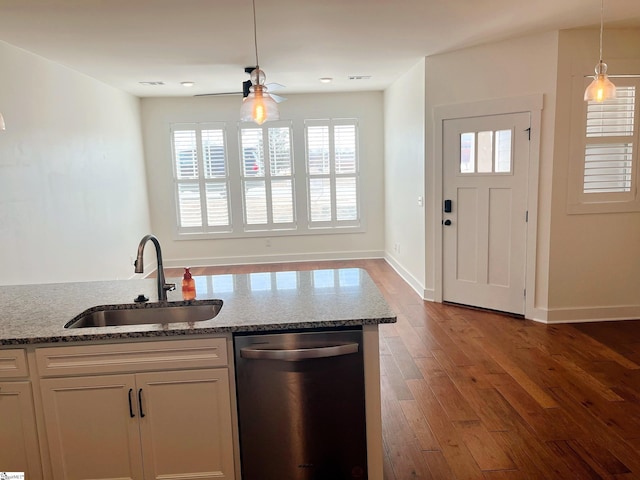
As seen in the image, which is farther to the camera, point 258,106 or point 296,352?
point 258,106

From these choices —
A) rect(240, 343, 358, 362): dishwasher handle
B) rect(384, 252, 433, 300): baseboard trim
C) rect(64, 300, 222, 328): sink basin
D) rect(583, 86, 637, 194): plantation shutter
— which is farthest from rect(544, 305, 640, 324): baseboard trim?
rect(64, 300, 222, 328): sink basin

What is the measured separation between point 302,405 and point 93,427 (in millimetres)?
914

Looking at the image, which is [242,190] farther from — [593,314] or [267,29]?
[593,314]

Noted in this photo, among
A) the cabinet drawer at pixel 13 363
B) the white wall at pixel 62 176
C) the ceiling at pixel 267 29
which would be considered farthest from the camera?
Answer: the white wall at pixel 62 176

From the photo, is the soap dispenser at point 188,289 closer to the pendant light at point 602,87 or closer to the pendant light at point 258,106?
the pendant light at point 258,106

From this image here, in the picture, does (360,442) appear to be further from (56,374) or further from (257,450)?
(56,374)

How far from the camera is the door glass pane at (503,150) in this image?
4301 millimetres

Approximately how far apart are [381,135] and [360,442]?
19.2 feet

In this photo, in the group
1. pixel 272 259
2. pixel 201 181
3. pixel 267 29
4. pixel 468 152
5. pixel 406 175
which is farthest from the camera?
pixel 272 259

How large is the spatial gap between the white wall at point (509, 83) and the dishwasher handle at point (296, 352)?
3035 millimetres

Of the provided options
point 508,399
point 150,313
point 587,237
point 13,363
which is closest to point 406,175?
point 587,237

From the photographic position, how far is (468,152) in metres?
4.59

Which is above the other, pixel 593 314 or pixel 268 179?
pixel 268 179

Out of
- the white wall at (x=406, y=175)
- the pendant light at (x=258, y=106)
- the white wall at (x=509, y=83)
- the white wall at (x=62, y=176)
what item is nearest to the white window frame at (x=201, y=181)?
the white wall at (x=62, y=176)
